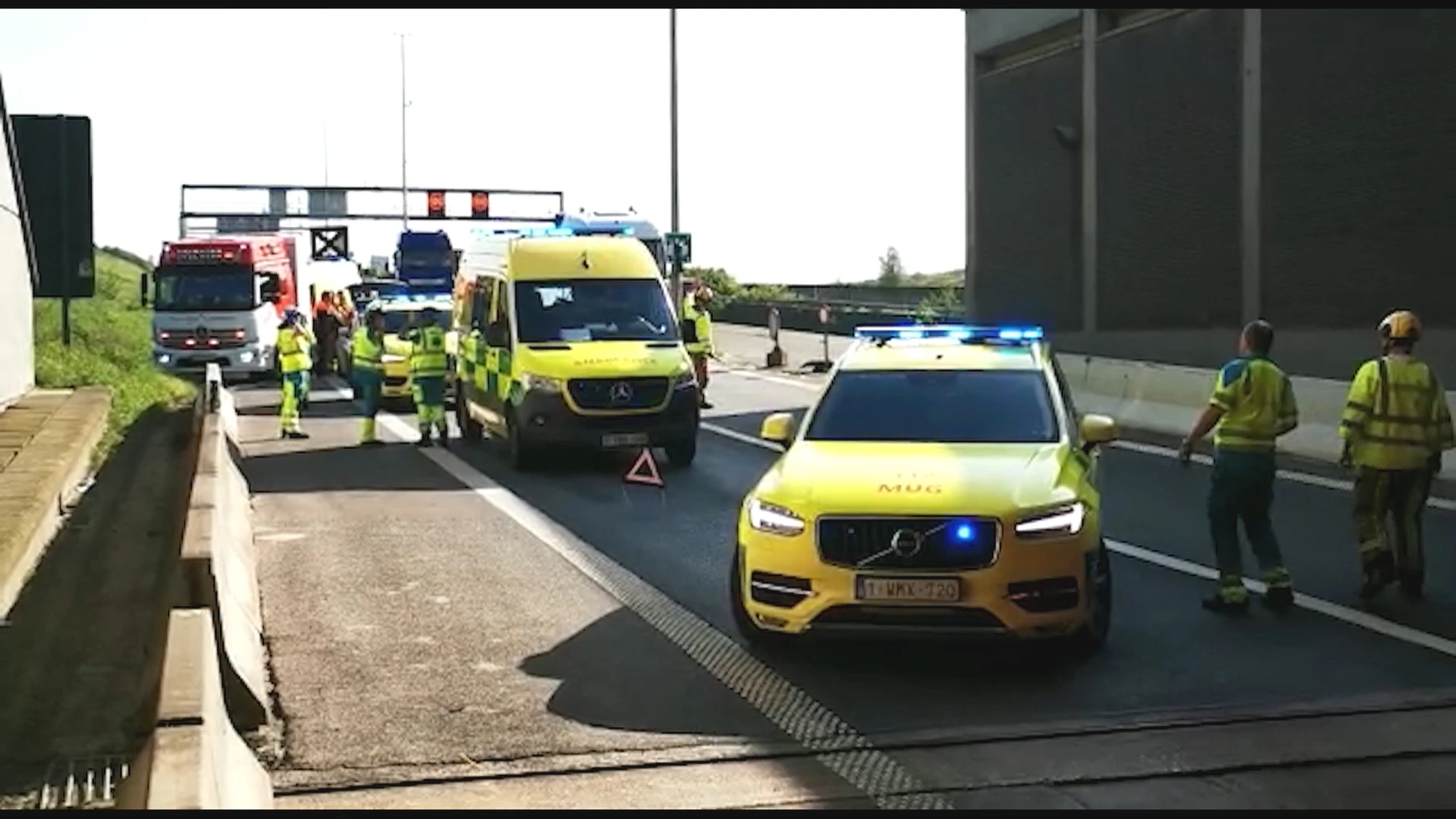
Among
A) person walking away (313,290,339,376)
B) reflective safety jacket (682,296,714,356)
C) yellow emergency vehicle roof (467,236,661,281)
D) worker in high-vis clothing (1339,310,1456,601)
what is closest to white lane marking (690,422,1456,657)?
worker in high-vis clothing (1339,310,1456,601)

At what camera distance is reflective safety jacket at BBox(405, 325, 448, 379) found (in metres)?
19.7

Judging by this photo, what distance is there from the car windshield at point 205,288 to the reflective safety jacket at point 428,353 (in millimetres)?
15638

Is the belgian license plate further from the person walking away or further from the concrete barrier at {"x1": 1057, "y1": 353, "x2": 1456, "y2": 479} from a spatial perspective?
the person walking away

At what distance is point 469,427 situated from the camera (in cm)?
2127

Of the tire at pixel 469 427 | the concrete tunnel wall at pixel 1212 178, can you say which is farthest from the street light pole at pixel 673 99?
the tire at pixel 469 427

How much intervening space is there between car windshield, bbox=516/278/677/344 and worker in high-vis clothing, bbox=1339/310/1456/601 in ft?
30.5

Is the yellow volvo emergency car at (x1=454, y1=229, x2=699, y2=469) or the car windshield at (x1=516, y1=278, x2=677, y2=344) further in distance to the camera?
the car windshield at (x1=516, y1=278, x2=677, y2=344)

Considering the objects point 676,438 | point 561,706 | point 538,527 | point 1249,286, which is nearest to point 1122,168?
point 1249,286

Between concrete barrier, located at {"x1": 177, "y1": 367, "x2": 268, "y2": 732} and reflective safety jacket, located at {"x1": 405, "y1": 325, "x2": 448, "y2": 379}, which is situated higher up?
reflective safety jacket, located at {"x1": 405, "y1": 325, "x2": 448, "y2": 379}

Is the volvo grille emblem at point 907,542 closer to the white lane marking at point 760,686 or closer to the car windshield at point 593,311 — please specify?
the white lane marking at point 760,686

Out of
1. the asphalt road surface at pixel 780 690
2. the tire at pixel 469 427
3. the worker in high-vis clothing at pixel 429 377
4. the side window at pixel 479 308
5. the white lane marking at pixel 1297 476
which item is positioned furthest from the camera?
the tire at pixel 469 427

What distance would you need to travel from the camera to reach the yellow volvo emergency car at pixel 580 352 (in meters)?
17.6

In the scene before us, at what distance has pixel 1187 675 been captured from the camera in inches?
339

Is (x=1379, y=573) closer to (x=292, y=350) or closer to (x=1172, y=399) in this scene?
(x=1172, y=399)
